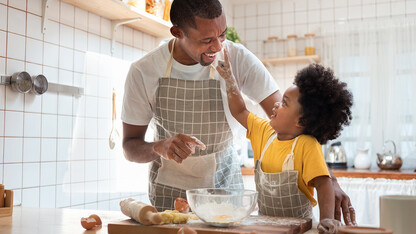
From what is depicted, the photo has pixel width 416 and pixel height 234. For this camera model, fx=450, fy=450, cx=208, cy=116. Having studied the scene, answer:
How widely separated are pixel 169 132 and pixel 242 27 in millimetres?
3318

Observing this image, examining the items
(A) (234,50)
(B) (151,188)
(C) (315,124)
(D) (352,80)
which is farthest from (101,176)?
(D) (352,80)

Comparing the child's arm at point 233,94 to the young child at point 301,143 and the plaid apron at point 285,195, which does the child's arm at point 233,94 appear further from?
the plaid apron at point 285,195

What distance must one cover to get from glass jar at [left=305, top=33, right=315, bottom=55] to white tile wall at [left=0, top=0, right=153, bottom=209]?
198 centimetres

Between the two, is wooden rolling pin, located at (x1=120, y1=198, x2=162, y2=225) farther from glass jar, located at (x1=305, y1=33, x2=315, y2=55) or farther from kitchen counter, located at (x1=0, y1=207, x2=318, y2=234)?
glass jar, located at (x1=305, y1=33, x2=315, y2=55)

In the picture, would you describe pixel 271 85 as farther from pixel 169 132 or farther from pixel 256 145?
pixel 169 132

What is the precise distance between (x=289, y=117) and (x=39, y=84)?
1330 millimetres

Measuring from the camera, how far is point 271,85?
5.35 ft

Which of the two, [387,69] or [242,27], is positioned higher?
[242,27]

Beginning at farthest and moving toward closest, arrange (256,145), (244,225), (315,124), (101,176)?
(101,176) < (256,145) < (315,124) < (244,225)

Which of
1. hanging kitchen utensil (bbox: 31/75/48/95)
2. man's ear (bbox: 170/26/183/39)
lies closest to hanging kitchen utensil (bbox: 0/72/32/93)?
hanging kitchen utensil (bbox: 31/75/48/95)

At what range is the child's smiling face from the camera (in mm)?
1422

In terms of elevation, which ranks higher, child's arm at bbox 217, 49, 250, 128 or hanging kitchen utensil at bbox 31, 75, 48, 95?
hanging kitchen utensil at bbox 31, 75, 48, 95

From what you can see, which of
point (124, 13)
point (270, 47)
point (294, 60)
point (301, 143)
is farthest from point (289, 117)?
point (270, 47)

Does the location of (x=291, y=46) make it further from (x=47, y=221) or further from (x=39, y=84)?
(x=47, y=221)
